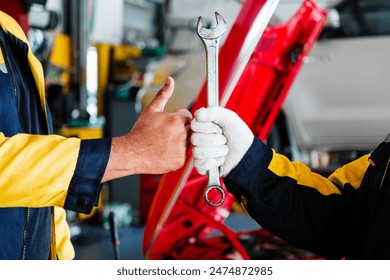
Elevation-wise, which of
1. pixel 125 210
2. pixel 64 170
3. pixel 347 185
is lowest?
pixel 125 210

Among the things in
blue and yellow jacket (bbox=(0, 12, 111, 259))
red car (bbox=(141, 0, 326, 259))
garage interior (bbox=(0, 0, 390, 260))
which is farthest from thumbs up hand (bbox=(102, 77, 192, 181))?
red car (bbox=(141, 0, 326, 259))

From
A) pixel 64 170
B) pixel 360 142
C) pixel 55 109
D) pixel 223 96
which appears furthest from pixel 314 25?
pixel 360 142

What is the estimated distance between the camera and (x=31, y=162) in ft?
2.88

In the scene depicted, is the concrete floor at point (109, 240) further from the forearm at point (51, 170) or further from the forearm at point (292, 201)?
the forearm at point (51, 170)

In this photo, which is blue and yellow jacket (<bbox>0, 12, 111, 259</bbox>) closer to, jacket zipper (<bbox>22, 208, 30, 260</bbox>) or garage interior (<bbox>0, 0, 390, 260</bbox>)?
jacket zipper (<bbox>22, 208, 30, 260</bbox>)

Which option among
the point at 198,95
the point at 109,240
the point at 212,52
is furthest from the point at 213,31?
the point at 109,240

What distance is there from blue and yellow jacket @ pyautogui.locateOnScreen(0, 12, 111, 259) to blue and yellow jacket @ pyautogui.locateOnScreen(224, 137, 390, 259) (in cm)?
28

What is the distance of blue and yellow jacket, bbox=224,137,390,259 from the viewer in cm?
108

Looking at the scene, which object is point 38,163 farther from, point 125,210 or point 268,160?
point 125,210

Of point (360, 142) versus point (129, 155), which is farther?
point (360, 142)

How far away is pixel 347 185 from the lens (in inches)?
48.5

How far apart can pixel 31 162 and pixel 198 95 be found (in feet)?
4.04

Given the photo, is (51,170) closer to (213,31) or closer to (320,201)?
(213,31)

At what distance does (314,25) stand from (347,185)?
730mm
